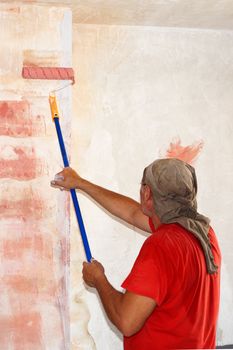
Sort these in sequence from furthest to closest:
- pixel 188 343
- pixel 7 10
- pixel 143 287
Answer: pixel 7 10 → pixel 188 343 → pixel 143 287

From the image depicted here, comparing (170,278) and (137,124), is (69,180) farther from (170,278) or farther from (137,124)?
(137,124)

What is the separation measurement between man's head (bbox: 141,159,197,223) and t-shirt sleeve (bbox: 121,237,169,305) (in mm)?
191

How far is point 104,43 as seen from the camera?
3254 millimetres

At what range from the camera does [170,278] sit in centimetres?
158

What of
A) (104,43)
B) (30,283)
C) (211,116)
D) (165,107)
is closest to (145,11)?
(104,43)

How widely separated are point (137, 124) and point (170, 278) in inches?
73.2

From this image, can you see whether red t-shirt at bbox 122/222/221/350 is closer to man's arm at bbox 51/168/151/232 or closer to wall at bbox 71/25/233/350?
man's arm at bbox 51/168/151/232

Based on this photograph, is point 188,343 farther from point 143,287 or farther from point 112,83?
point 112,83

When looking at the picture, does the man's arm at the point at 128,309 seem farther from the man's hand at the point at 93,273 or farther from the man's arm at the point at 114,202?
the man's arm at the point at 114,202

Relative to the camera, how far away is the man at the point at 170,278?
1.56m

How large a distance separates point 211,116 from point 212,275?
1.90 metres

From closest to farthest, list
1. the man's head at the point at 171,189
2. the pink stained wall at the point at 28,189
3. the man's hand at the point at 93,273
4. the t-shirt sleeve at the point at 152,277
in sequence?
the t-shirt sleeve at the point at 152,277
the man's head at the point at 171,189
the man's hand at the point at 93,273
the pink stained wall at the point at 28,189

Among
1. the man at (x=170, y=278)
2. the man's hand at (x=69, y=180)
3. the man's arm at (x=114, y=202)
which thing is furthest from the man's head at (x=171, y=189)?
the man's hand at (x=69, y=180)

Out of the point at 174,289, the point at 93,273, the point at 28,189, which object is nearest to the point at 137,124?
the point at 28,189
